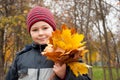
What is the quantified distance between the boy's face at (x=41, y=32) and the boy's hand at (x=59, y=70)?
0.32 meters

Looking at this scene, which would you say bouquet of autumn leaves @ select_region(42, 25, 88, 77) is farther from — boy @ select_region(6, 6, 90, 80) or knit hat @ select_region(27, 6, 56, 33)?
knit hat @ select_region(27, 6, 56, 33)

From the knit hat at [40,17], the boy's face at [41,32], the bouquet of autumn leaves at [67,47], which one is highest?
the knit hat at [40,17]

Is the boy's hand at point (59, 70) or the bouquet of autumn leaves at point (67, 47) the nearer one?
the bouquet of autumn leaves at point (67, 47)

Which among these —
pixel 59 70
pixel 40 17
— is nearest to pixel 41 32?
pixel 40 17

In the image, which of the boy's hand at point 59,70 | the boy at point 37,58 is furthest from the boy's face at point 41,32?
the boy's hand at point 59,70

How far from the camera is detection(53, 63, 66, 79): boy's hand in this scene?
2.03m

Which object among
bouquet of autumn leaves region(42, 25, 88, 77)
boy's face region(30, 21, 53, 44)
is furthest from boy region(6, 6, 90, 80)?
bouquet of autumn leaves region(42, 25, 88, 77)

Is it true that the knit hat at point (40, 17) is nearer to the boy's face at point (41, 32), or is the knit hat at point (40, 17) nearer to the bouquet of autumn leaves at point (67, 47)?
the boy's face at point (41, 32)

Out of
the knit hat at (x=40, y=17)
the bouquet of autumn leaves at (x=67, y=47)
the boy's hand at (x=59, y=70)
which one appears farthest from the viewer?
the knit hat at (x=40, y=17)

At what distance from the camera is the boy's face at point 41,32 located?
2295 millimetres

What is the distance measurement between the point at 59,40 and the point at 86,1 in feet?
49.7

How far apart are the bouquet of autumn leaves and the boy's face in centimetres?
35

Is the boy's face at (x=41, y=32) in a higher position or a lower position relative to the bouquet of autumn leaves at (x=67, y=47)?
higher

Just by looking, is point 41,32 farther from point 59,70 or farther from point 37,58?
point 59,70
